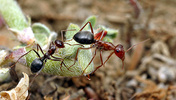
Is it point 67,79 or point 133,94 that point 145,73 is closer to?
point 133,94

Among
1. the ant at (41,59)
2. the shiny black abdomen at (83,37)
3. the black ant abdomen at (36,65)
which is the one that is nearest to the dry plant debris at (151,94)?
the shiny black abdomen at (83,37)

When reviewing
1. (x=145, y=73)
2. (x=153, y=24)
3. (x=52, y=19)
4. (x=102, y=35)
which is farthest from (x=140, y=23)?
(x=52, y=19)

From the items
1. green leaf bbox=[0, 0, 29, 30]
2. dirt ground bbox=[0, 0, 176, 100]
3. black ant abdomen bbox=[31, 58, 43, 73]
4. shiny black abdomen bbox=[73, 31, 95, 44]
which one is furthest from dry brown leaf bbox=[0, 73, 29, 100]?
green leaf bbox=[0, 0, 29, 30]

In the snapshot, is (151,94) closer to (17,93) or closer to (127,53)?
(127,53)

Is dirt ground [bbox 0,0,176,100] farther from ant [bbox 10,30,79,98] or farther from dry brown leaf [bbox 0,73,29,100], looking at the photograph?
dry brown leaf [bbox 0,73,29,100]

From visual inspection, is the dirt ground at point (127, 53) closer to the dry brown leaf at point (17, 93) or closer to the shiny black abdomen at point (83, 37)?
the dry brown leaf at point (17, 93)
